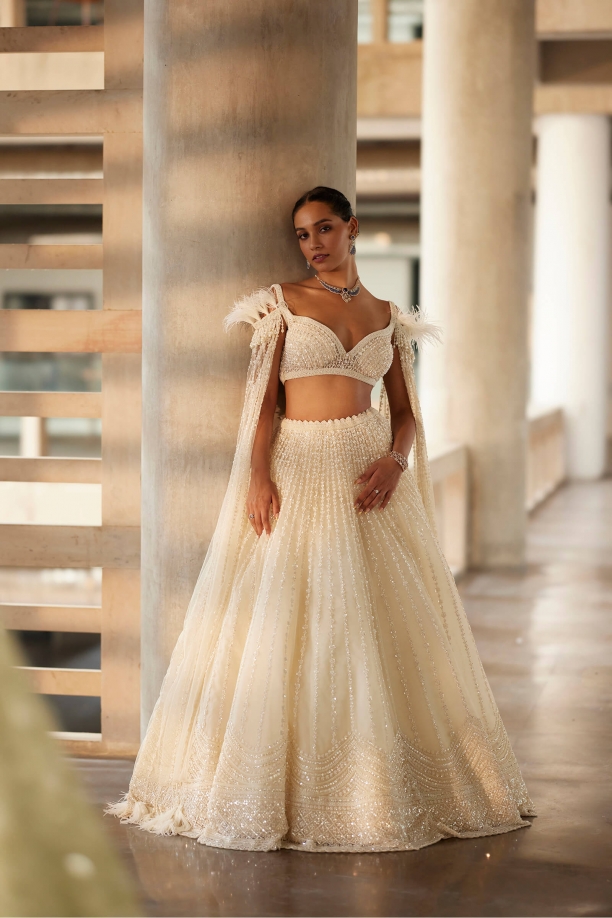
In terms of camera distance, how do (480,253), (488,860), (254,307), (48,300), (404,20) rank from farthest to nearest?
(48,300)
(404,20)
(480,253)
(254,307)
(488,860)

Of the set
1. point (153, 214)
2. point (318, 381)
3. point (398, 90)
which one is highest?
point (398, 90)

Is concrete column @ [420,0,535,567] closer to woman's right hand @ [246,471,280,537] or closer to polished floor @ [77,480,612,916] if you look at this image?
polished floor @ [77,480,612,916]

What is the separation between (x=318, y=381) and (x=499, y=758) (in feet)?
3.67

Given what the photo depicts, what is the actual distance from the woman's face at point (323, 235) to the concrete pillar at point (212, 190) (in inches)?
7.9

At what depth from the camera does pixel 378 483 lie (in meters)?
3.02

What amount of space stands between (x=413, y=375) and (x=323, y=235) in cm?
50

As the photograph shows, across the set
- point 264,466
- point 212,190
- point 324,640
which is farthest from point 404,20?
point 324,640

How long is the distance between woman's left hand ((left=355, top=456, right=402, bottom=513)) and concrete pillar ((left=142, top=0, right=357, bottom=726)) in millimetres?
462

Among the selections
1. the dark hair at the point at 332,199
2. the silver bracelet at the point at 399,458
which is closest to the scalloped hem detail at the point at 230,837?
the silver bracelet at the point at 399,458

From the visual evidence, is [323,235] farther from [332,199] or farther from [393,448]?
[393,448]

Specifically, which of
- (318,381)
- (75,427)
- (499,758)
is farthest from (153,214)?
(75,427)

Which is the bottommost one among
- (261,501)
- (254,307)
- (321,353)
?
(261,501)

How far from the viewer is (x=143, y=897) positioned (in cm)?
254

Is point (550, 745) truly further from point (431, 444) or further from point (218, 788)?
point (431, 444)
